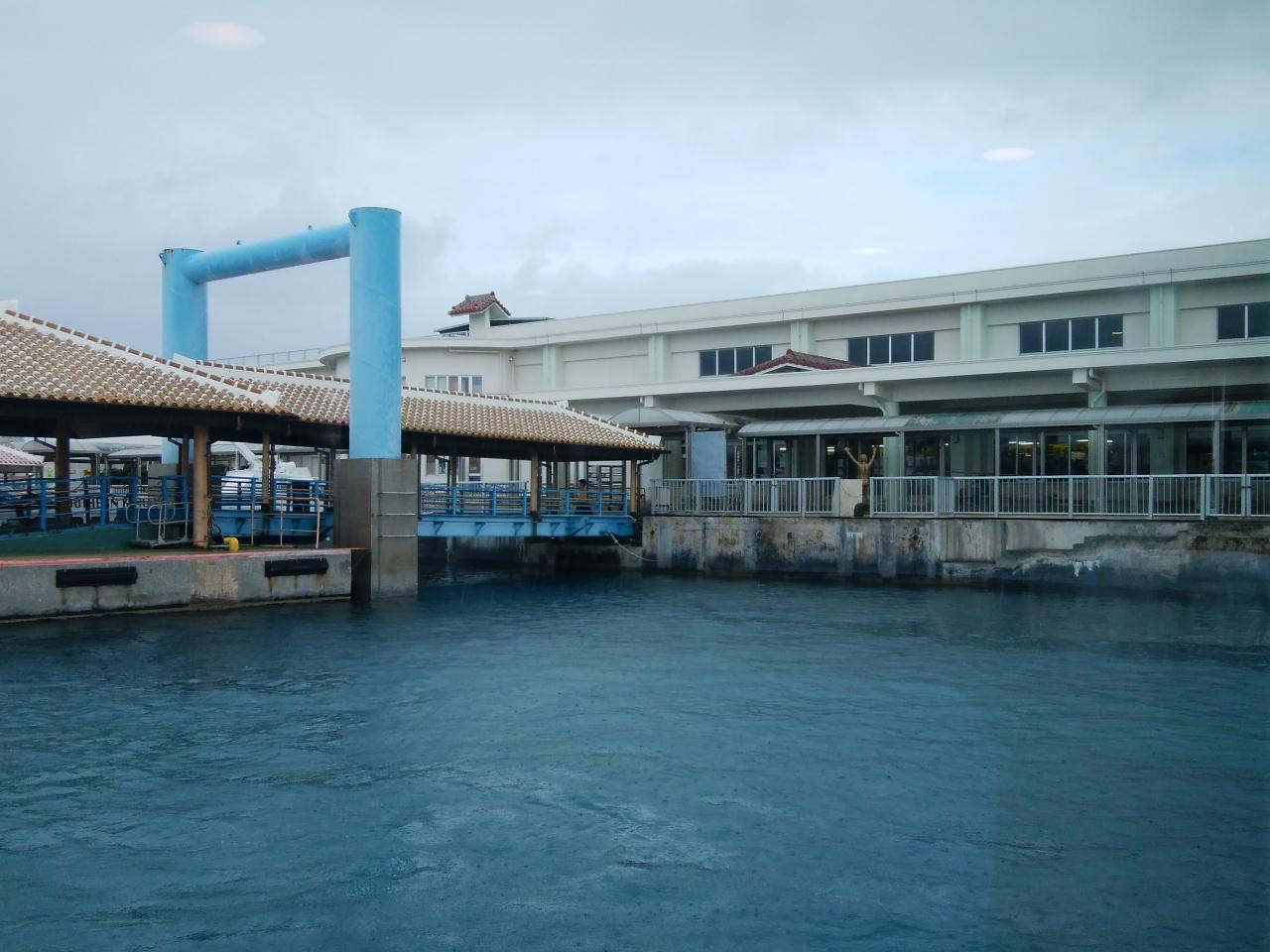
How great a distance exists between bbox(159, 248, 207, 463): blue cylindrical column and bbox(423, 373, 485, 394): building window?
1384 cm

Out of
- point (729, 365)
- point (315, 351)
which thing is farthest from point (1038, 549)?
point (315, 351)

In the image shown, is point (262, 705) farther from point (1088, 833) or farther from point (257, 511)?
point (257, 511)

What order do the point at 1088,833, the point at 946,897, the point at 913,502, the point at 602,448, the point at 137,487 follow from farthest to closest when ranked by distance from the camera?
the point at 602,448, the point at 913,502, the point at 137,487, the point at 1088,833, the point at 946,897

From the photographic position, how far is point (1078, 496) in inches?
1066

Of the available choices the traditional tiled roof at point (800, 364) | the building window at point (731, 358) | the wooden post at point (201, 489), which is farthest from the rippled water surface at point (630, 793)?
the building window at point (731, 358)

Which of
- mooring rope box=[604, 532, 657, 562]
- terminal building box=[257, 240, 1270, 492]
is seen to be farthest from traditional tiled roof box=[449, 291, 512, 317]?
mooring rope box=[604, 532, 657, 562]

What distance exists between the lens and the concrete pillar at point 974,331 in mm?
33875

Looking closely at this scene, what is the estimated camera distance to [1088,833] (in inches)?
348

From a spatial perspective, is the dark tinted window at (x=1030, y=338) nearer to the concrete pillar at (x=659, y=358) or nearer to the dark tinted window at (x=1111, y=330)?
the dark tinted window at (x=1111, y=330)

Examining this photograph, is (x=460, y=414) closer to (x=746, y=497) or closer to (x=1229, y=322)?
(x=746, y=497)

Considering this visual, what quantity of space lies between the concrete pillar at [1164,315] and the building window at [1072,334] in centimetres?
101

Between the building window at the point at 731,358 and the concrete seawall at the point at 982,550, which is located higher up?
the building window at the point at 731,358

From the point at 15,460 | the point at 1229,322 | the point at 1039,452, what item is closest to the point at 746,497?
the point at 1039,452

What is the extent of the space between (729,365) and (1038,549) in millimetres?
15160
